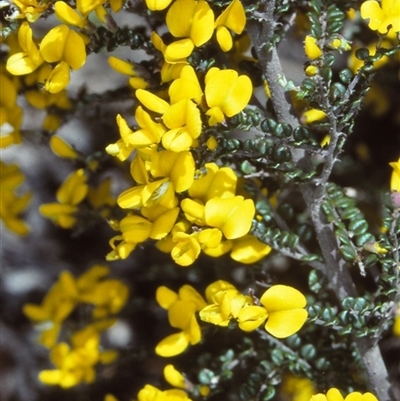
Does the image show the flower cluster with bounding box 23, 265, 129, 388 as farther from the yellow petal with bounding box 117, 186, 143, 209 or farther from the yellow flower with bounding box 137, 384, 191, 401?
the yellow petal with bounding box 117, 186, 143, 209

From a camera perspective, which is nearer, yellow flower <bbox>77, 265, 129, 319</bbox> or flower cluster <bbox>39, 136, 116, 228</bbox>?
flower cluster <bbox>39, 136, 116, 228</bbox>

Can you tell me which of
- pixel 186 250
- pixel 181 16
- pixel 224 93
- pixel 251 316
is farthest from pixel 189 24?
pixel 251 316

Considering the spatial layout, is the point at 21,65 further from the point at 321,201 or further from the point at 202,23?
the point at 321,201

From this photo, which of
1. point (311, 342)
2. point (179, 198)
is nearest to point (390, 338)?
point (311, 342)

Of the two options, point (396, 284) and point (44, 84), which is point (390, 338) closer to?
point (396, 284)

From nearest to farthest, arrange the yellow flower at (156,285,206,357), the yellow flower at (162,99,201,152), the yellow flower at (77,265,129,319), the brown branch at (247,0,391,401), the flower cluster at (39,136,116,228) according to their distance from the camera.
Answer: the yellow flower at (162,99,201,152) → the brown branch at (247,0,391,401) → the yellow flower at (156,285,206,357) → the flower cluster at (39,136,116,228) → the yellow flower at (77,265,129,319)

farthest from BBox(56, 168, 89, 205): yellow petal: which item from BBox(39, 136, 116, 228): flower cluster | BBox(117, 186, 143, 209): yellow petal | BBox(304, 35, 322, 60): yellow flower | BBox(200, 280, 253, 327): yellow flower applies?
BBox(304, 35, 322, 60): yellow flower

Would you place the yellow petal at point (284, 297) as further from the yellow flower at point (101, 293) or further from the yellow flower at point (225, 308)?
the yellow flower at point (101, 293)
